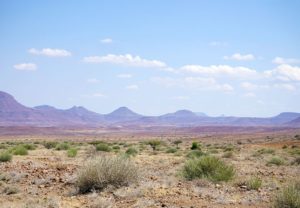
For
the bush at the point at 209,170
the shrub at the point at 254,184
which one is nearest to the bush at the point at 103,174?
the bush at the point at 209,170

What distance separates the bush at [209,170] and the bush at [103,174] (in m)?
2.98

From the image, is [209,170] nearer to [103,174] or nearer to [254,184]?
[254,184]

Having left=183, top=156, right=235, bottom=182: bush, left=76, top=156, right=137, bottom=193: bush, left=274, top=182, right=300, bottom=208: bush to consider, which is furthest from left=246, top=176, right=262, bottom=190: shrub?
left=274, top=182, right=300, bottom=208: bush

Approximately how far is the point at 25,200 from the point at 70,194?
4.39 feet

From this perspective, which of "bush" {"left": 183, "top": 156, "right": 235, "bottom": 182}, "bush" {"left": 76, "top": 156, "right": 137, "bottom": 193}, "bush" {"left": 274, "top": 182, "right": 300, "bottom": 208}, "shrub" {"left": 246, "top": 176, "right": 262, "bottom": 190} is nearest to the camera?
"bush" {"left": 274, "top": 182, "right": 300, "bottom": 208}

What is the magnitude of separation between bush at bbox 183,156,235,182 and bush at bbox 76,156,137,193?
2.98 metres

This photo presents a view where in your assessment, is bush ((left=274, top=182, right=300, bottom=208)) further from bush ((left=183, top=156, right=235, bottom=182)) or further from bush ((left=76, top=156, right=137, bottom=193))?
bush ((left=183, top=156, right=235, bottom=182))

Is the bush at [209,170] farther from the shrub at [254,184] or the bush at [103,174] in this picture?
the bush at [103,174]

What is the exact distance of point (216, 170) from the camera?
15.8 metres

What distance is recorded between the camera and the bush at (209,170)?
1564cm

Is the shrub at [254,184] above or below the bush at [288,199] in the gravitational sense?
below

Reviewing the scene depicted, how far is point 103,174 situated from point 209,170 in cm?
432

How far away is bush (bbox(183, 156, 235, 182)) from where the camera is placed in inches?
616

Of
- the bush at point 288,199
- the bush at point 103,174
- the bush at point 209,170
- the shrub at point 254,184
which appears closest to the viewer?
the bush at point 288,199
